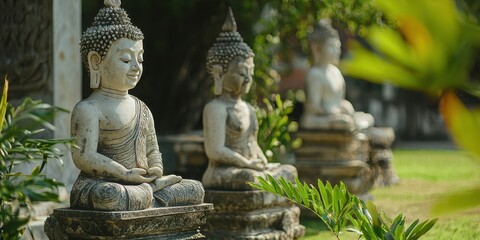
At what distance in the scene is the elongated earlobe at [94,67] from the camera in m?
5.36

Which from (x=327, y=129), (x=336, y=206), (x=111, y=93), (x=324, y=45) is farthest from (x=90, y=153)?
(x=324, y=45)

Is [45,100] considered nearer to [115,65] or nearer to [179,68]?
[115,65]

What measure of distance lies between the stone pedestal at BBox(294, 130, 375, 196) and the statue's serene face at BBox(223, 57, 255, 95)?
2793mm

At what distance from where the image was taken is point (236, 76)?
22.6ft

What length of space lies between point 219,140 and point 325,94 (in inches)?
132

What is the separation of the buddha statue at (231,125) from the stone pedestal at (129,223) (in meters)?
1.37

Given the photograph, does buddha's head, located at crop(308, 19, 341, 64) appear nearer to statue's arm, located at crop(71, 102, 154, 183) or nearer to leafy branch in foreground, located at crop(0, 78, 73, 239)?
statue's arm, located at crop(71, 102, 154, 183)

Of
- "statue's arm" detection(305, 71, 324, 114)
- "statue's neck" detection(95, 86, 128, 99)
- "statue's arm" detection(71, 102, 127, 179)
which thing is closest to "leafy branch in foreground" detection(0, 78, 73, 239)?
"statue's arm" detection(71, 102, 127, 179)

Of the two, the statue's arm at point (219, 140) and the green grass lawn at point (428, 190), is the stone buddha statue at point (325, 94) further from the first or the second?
the statue's arm at point (219, 140)

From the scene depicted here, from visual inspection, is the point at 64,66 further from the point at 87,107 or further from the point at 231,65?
the point at 87,107

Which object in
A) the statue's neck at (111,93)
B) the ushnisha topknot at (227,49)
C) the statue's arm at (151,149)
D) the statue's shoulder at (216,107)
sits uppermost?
the ushnisha topknot at (227,49)

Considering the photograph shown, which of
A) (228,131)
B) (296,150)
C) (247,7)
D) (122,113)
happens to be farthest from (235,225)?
(247,7)

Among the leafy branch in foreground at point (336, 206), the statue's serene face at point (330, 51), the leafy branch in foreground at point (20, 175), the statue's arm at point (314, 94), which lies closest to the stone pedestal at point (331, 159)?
the statue's arm at point (314, 94)

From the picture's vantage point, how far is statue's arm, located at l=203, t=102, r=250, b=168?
22.2 ft
